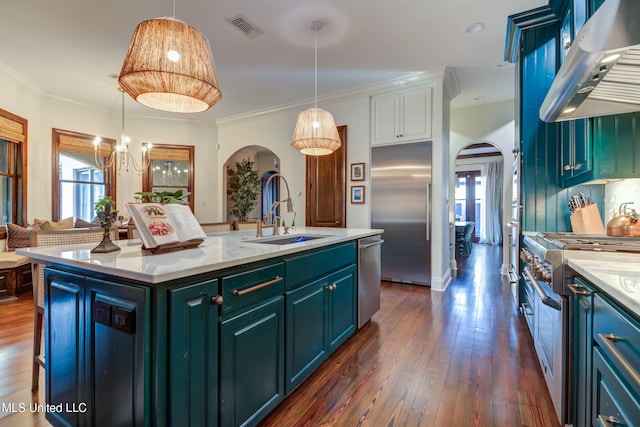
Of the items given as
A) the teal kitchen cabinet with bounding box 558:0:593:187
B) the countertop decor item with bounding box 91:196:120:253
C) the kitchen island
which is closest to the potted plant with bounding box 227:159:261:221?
the kitchen island

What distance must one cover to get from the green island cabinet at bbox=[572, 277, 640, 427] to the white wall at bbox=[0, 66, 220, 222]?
6.19 meters

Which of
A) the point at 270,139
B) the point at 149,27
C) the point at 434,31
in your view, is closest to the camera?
the point at 149,27

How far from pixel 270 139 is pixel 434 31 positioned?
135 inches

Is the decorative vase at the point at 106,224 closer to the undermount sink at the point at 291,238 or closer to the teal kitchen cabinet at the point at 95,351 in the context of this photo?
the teal kitchen cabinet at the point at 95,351

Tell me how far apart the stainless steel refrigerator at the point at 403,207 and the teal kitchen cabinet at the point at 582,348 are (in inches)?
112

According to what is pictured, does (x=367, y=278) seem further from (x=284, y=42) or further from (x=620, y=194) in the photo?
(x=284, y=42)

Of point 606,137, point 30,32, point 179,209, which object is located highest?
point 30,32

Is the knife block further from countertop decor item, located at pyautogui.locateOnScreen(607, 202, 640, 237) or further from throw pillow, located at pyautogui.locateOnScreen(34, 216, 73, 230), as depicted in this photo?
throw pillow, located at pyautogui.locateOnScreen(34, 216, 73, 230)

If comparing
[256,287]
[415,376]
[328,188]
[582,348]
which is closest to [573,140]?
[582,348]

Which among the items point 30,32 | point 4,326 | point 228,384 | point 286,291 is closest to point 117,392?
point 228,384

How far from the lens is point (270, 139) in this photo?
227 inches

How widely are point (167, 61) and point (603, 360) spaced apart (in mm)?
2184

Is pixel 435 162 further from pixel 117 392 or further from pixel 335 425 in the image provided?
pixel 117 392

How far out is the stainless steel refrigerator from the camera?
419 cm
